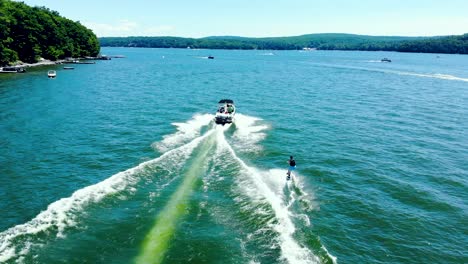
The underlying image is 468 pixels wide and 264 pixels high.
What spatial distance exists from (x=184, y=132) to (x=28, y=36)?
119 metres

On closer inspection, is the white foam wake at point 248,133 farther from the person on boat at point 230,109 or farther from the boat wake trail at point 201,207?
the person on boat at point 230,109

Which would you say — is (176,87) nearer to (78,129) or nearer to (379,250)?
(78,129)

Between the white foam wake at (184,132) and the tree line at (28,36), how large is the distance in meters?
94.7

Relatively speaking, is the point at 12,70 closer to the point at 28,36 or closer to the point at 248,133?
the point at 28,36

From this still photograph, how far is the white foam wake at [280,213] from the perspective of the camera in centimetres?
2497

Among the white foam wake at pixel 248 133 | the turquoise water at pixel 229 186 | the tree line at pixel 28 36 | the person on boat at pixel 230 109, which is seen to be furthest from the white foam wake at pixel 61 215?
the tree line at pixel 28 36

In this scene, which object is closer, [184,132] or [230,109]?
[184,132]

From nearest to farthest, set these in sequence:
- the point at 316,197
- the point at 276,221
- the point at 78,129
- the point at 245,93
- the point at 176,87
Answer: the point at 276,221 < the point at 316,197 < the point at 78,129 < the point at 245,93 < the point at 176,87

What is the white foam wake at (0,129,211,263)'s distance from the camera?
24.6 meters

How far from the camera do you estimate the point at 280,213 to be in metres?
30.5

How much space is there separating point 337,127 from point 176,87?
2325 inches

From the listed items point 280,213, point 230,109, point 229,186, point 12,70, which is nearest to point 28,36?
point 12,70

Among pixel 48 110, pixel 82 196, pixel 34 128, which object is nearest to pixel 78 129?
pixel 34 128

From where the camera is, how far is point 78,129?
54.9m
